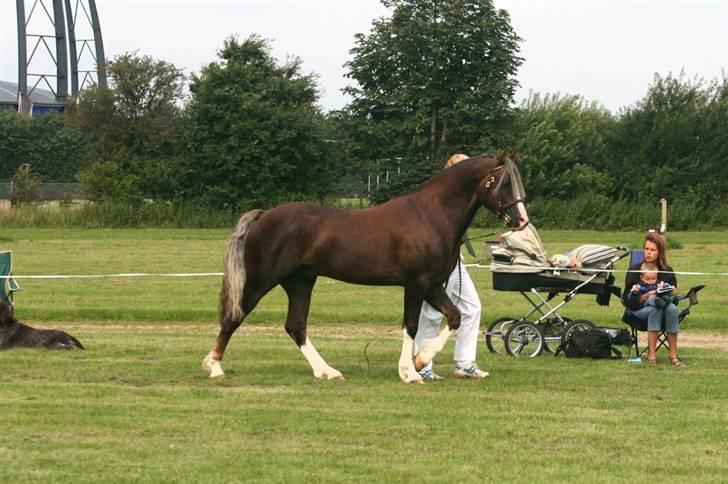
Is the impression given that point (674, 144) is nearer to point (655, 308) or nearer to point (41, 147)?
point (655, 308)

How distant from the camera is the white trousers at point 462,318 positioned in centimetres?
1110

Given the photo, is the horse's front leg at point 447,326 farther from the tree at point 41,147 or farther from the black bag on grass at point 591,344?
the tree at point 41,147

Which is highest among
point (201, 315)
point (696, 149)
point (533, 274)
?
point (696, 149)

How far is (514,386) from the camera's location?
10484mm

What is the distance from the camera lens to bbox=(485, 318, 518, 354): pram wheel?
13.5 metres

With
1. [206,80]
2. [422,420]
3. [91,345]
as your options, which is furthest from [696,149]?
[422,420]

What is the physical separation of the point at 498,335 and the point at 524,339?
0.48 metres

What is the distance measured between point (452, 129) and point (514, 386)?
42.3 metres

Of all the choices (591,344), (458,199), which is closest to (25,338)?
(458,199)

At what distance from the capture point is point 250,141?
4984 cm

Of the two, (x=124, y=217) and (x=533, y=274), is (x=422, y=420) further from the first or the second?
(x=124, y=217)

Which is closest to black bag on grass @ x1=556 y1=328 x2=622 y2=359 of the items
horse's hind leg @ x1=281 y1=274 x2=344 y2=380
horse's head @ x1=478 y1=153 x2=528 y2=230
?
horse's head @ x1=478 y1=153 x2=528 y2=230

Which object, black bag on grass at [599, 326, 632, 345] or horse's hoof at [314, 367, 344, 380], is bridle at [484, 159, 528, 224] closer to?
horse's hoof at [314, 367, 344, 380]

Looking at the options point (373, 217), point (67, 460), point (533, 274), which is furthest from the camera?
point (533, 274)
